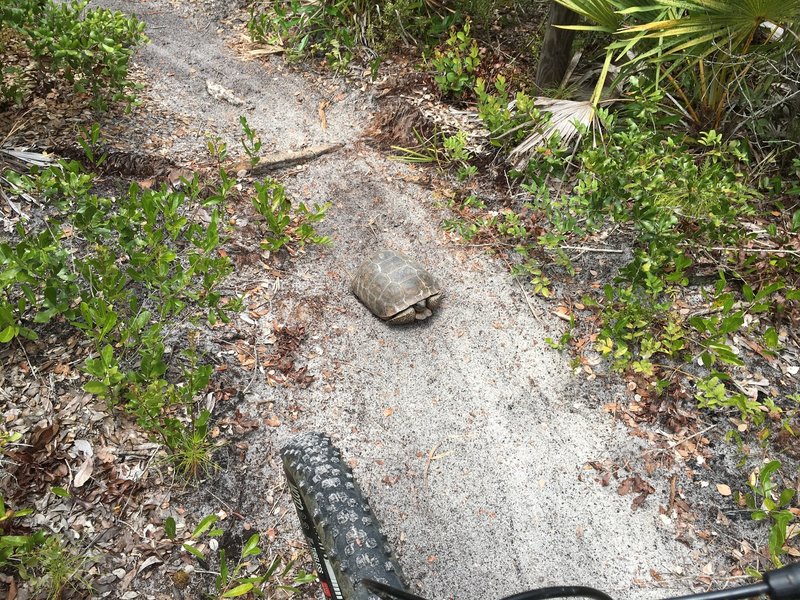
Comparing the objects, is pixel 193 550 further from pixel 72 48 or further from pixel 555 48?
pixel 555 48

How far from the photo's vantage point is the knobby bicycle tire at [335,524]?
1858mm

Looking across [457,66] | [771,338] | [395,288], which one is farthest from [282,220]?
[771,338]

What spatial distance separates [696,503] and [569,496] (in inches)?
23.6

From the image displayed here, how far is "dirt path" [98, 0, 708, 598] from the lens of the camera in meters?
2.40

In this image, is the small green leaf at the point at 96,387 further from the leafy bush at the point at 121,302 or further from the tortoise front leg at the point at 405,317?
the tortoise front leg at the point at 405,317

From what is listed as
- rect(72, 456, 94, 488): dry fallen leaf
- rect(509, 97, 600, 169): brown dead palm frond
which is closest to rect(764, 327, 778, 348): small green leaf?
rect(509, 97, 600, 169): brown dead palm frond

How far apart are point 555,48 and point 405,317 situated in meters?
2.58

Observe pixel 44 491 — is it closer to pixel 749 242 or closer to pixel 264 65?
pixel 749 242

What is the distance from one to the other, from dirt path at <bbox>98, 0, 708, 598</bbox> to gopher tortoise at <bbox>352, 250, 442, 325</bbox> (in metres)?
0.12

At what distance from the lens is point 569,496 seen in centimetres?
257

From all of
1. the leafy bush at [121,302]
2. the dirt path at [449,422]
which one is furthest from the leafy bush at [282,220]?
the leafy bush at [121,302]

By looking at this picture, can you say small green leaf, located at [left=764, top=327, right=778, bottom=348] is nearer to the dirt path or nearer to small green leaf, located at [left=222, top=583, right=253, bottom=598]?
the dirt path

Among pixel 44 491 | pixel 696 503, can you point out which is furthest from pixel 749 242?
pixel 44 491

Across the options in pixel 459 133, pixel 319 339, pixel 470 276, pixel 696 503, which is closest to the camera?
pixel 696 503
